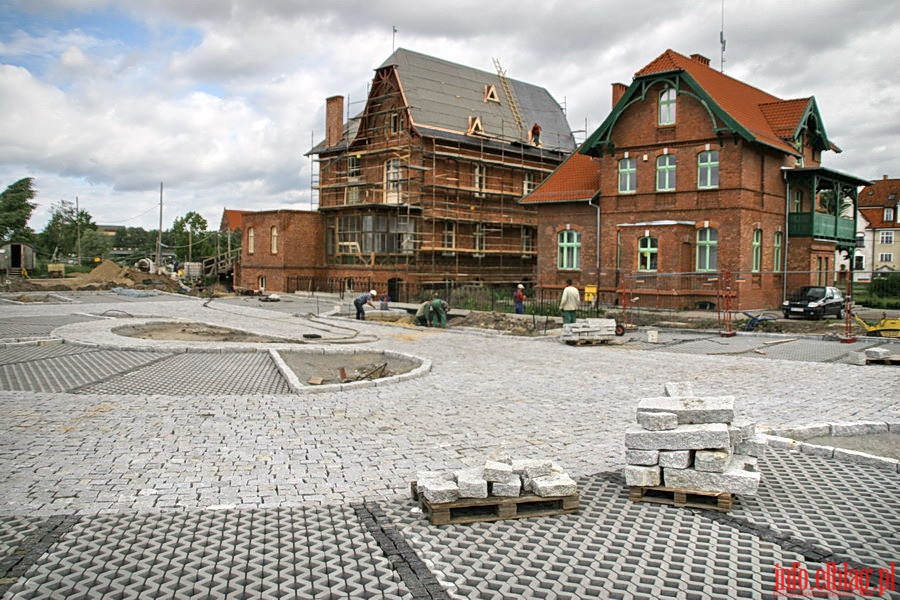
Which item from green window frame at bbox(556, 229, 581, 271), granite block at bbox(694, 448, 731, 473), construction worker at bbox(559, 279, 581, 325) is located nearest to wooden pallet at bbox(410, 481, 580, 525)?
granite block at bbox(694, 448, 731, 473)

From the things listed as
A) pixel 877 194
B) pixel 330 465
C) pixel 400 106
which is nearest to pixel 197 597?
pixel 330 465

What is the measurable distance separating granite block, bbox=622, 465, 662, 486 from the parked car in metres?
23.3

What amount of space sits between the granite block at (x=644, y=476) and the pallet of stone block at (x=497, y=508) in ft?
2.05

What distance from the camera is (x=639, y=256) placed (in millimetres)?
31219

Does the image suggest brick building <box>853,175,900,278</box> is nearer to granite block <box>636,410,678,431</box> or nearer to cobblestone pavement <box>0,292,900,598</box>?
cobblestone pavement <box>0,292,900,598</box>

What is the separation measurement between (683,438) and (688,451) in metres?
0.14

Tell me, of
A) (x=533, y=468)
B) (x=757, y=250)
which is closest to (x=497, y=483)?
(x=533, y=468)

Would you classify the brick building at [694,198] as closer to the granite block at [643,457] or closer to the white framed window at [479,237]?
the white framed window at [479,237]

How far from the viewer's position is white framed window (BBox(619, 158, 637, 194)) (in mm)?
31484

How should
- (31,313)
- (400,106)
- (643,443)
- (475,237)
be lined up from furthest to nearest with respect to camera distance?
(475,237), (400,106), (31,313), (643,443)

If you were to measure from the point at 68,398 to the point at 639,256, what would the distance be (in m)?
24.8

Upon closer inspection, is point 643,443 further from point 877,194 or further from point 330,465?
point 877,194

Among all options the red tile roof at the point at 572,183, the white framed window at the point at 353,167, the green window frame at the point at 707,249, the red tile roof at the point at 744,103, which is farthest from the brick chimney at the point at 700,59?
the white framed window at the point at 353,167

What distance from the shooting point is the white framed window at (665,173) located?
30438 millimetres
